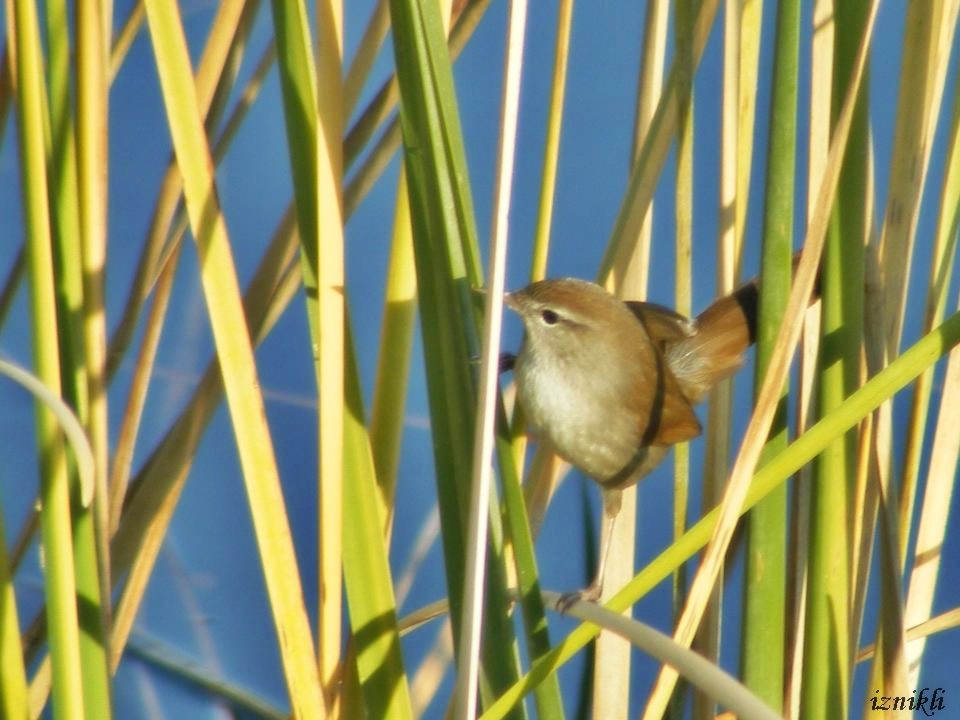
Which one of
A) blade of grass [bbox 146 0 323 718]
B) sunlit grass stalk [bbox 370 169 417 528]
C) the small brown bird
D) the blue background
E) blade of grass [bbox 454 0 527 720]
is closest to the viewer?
blade of grass [bbox 454 0 527 720]

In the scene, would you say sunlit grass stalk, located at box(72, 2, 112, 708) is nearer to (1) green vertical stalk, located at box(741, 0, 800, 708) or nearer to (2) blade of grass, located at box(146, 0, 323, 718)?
(2) blade of grass, located at box(146, 0, 323, 718)

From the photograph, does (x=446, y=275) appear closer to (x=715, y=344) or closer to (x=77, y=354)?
(x=77, y=354)

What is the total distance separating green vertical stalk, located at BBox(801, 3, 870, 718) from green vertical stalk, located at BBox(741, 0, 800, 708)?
0.15 feet

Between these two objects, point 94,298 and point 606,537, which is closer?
point 94,298

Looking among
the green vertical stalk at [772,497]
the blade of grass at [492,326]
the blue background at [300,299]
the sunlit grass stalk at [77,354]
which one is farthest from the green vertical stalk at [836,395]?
the blue background at [300,299]

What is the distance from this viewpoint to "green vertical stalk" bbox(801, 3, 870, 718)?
0.88 m

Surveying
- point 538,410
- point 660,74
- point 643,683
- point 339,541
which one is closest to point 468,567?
point 339,541

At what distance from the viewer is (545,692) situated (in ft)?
2.81

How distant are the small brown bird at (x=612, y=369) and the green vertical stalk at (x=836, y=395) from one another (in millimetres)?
356

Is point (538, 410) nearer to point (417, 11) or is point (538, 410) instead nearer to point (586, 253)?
point (417, 11)

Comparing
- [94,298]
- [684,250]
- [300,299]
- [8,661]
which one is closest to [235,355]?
[94,298]

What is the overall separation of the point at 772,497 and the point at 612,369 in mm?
557

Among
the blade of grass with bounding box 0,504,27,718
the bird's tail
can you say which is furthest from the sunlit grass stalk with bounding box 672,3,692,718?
the blade of grass with bounding box 0,504,27,718

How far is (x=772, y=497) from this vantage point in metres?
0.85
